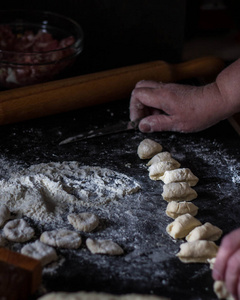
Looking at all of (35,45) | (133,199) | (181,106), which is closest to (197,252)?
(133,199)

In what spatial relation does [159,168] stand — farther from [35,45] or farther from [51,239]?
[35,45]

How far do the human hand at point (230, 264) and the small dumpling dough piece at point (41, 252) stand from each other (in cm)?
39

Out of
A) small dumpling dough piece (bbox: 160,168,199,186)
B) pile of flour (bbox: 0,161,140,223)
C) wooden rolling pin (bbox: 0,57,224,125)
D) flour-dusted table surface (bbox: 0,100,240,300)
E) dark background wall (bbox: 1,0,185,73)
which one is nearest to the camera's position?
flour-dusted table surface (bbox: 0,100,240,300)

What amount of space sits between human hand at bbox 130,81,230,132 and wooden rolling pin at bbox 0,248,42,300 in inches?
31.6

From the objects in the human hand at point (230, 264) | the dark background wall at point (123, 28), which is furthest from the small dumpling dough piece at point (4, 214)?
the dark background wall at point (123, 28)

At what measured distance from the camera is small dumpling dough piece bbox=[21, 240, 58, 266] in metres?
1.27

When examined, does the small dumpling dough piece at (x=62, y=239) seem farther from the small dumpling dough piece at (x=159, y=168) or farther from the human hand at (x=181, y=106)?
the human hand at (x=181, y=106)

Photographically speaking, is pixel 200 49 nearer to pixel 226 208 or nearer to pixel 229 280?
pixel 226 208

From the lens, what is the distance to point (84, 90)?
1.93m

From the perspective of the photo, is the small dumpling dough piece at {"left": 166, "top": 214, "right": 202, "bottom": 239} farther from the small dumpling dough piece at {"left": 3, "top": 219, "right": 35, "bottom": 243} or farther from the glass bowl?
the glass bowl

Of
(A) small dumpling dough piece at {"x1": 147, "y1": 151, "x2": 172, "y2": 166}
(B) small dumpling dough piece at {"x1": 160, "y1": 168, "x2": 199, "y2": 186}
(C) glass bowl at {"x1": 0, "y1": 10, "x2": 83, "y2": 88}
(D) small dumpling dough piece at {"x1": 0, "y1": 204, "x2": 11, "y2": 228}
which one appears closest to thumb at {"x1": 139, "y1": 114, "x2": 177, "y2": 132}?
(A) small dumpling dough piece at {"x1": 147, "y1": 151, "x2": 172, "y2": 166}

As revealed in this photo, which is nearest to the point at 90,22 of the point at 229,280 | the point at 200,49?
the point at 200,49

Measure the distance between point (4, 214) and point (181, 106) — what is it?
715mm

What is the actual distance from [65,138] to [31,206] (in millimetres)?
409
